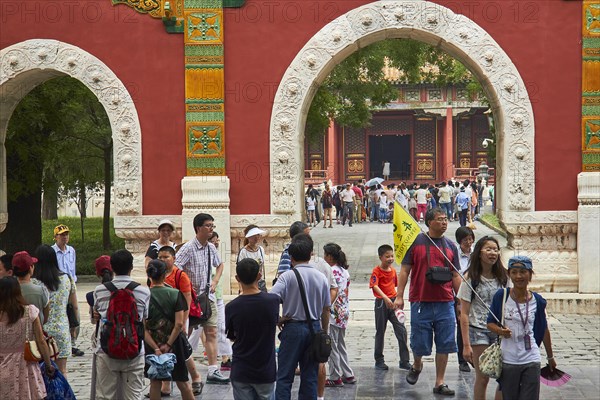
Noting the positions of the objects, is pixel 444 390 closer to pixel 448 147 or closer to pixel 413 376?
pixel 413 376

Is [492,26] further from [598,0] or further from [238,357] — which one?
[238,357]

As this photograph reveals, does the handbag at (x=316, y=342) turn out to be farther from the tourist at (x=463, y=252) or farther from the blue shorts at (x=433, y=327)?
the tourist at (x=463, y=252)

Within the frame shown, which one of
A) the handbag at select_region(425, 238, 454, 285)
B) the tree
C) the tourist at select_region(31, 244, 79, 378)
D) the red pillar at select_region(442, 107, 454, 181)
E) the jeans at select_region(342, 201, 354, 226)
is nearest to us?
the tourist at select_region(31, 244, 79, 378)

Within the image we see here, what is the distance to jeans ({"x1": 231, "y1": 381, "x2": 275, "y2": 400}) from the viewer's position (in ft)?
22.6

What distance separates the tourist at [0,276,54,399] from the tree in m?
14.1

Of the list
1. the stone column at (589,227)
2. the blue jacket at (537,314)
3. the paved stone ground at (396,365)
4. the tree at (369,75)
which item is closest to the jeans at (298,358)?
the blue jacket at (537,314)

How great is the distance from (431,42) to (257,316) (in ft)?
27.8

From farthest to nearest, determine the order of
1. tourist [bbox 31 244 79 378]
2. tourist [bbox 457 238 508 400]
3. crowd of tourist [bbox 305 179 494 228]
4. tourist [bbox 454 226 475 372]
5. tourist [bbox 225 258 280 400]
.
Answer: crowd of tourist [bbox 305 179 494 228]
tourist [bbox 454 226 475 372]
tourist [bbox 31 244 79 378]
tourist [bbox 457 238 508 400]
tourist [bbox 225 258 280 400]

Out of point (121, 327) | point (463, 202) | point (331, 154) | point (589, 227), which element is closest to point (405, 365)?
point (121, 327)

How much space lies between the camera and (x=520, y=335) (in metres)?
7.02

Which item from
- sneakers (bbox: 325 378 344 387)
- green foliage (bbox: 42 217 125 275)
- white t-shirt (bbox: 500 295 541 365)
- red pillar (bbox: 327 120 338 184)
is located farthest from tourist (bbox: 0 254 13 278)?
red pillar (bbox: 327 120 338 184)

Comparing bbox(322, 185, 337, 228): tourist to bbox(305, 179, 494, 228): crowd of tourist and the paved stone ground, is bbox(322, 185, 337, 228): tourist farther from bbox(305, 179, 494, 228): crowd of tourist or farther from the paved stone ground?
the paved stone ground

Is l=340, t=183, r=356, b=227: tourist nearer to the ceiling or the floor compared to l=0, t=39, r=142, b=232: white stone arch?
nearer to the floor

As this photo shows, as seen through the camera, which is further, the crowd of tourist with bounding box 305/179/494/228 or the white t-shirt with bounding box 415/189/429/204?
the white t-shirt with bounding box 415/189/429/204
